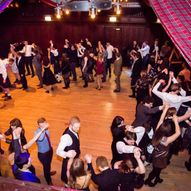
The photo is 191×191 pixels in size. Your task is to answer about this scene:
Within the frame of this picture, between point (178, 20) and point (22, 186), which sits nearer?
point (178, 20)

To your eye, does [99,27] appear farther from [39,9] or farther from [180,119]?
[180,119]

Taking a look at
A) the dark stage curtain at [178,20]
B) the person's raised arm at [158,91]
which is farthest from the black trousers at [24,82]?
the dark stage curtain at [178,20]

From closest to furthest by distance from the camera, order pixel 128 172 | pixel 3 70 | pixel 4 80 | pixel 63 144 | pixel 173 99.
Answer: pixel 128 172, pixel 63 144, pixel 173 99, pixel 3 70, pixel 4 80

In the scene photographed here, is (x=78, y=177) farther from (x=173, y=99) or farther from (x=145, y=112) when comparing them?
(x=173, y=99)

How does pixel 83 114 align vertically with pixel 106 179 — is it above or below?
below

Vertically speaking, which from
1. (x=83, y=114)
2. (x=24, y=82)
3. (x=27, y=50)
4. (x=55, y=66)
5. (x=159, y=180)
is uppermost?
(x=27, y=50)

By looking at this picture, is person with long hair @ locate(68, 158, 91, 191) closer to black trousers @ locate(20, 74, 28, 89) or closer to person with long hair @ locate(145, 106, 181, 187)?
person with long hair @ locate(145, 106, 181, 187)

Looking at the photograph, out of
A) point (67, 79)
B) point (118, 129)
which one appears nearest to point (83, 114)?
point (67, 79)

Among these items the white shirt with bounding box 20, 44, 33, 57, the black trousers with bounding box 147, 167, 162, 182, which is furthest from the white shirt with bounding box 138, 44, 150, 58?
the black trousers with bounding box 147, 167, 162, 182

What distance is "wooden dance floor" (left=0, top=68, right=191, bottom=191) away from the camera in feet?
14.8

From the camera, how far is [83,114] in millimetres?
6676

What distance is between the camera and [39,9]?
11.7m

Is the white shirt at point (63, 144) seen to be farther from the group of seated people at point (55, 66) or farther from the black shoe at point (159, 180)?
the group of seated people at point (55, 66)

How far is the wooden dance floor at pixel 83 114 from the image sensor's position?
4512 mm
